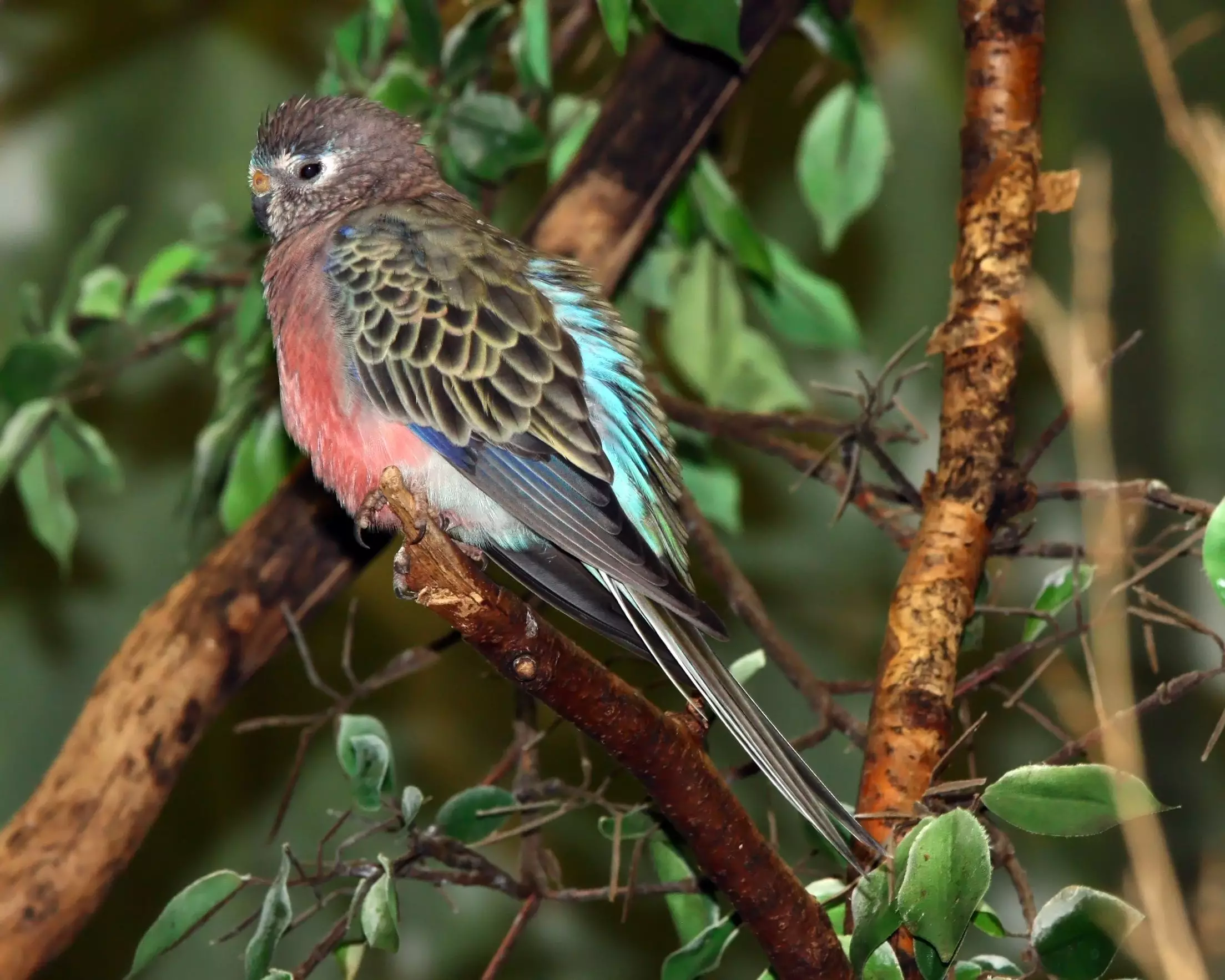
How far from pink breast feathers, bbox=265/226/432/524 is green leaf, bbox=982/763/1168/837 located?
1.05 m

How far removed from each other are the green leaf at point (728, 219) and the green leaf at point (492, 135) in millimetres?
354

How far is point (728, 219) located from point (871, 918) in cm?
155

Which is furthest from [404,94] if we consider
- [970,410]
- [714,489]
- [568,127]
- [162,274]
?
[970,410]

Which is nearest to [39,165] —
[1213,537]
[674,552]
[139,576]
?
[139,576]

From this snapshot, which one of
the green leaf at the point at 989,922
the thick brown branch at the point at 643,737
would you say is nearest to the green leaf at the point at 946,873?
the thick brown branch at the point at 643,737

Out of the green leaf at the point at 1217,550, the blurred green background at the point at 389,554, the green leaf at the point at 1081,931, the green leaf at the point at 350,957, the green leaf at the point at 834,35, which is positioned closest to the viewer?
the green leaf at the point at 1217,550

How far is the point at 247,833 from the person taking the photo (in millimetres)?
4055

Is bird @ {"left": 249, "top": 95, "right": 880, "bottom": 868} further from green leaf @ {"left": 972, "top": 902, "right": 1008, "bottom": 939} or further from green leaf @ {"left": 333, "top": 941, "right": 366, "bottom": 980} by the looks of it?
green leaf @ {"left": 333, "top": 941, "right": 366, "bottom": 980}

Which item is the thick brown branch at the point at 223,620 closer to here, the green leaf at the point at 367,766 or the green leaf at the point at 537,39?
the green leaf at the point at 537,39

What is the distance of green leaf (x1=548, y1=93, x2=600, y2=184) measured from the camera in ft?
9.89

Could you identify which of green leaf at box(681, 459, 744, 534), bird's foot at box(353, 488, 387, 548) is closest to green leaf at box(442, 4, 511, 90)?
green leaf at box(681, 459, 744, 534)

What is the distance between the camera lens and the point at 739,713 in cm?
187

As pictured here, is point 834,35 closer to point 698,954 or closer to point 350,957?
point 698,954

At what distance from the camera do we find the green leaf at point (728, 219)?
270cm
